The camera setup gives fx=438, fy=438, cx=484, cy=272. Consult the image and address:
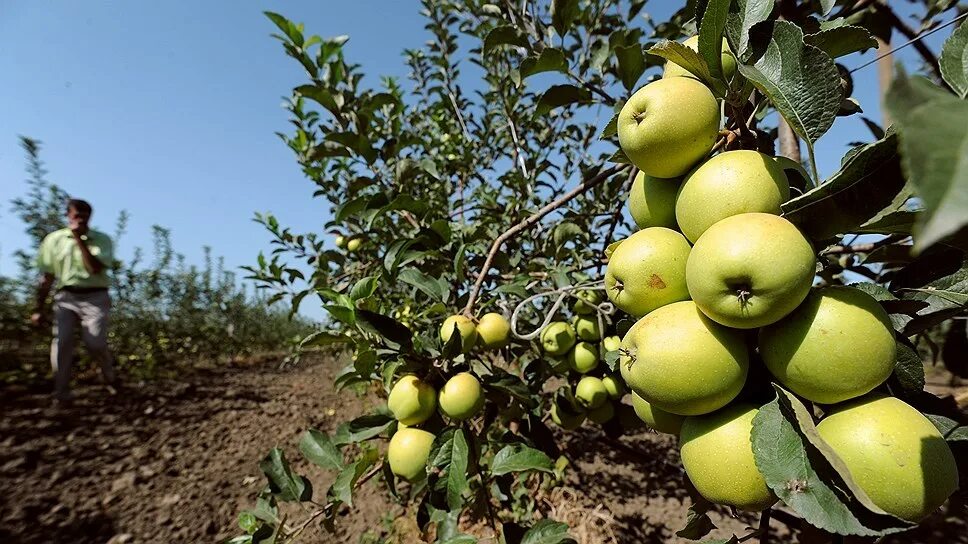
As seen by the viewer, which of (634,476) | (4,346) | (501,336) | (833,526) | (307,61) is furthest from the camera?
(4,346)

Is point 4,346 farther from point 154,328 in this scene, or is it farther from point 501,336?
point 501,336

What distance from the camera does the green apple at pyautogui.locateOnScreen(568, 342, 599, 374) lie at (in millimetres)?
1695

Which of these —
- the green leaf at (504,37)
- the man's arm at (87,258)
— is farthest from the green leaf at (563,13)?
the man's arm at (87,258)

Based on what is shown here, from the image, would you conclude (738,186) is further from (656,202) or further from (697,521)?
(697,521)

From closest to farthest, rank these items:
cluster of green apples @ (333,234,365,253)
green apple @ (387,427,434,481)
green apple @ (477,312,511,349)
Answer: green apple @ (387,427,434,481) → green apple @ (477,312,511,349) → cluster of green apples @ (333,234,365,253)

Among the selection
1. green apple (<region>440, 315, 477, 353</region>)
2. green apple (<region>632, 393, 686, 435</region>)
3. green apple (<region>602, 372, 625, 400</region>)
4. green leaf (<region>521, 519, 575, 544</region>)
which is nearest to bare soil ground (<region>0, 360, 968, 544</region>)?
green apple (<region>602, 372, 625, 400</region>)

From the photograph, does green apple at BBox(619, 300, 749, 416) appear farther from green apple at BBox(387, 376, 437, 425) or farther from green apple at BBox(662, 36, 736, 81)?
green apple at BBox(387, 376, 437, 425)

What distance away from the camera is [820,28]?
852 mm

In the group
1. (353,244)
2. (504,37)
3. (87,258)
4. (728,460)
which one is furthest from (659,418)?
(87,258)

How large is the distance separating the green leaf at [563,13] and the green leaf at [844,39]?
2.66 feet

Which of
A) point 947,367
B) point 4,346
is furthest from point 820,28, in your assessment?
point 4,346

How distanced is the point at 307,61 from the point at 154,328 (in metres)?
9.31

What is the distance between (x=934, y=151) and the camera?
25 cm

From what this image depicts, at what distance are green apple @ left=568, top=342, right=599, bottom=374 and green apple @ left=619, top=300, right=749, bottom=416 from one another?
969mm
